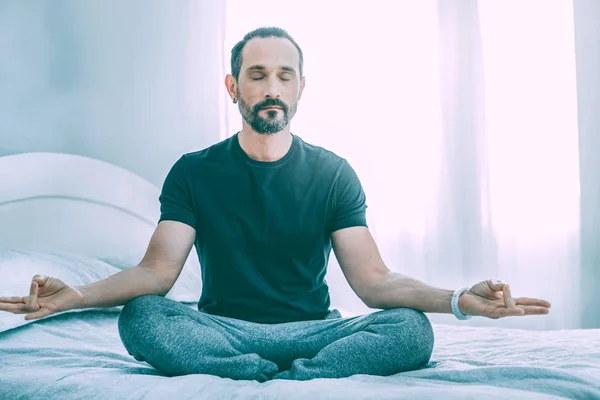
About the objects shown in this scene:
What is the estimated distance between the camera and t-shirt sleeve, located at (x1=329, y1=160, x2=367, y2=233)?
1.61 m

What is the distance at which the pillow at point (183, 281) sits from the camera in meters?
2.16

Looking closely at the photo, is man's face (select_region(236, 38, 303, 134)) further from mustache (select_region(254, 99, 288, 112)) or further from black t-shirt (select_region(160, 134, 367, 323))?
black t-shirt (select_region(160, 134, 367, 323))

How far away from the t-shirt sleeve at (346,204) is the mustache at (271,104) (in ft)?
0.69

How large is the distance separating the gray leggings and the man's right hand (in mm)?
107

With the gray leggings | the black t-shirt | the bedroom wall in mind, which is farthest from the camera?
the bedroom wall

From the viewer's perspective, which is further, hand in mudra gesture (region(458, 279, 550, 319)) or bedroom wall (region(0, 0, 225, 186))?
bedroom wall (region(0, 0, 225, 186))

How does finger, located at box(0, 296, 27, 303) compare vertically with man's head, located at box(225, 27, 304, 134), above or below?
below

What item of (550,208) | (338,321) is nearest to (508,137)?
(550,208)

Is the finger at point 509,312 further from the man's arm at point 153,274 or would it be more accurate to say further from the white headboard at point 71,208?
the white headboard at point 71,208

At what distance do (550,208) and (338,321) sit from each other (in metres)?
1.62

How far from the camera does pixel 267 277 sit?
5.10 feet

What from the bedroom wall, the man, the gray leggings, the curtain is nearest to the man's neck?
the man

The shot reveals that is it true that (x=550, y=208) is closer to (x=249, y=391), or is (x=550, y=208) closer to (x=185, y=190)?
(x=185, y=190)

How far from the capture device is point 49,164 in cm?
238
